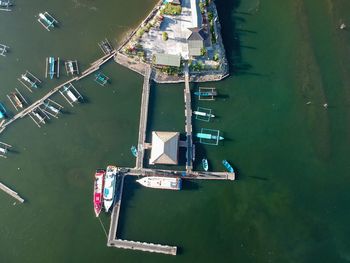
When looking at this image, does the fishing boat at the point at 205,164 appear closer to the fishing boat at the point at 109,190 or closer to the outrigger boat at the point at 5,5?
the fishing boat at the point at 109,190

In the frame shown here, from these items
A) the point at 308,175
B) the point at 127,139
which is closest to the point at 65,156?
the point at 127,139

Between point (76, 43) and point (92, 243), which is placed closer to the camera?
point (92, 243)

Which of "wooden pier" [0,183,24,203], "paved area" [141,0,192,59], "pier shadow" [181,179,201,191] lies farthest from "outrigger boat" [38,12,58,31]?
"pier shadow" [181,179,201,191]

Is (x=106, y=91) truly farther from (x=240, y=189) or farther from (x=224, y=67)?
(x=240, y=189)

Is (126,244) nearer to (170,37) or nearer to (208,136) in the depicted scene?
(208,136)

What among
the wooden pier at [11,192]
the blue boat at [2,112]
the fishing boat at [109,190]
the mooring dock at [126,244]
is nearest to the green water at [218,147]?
the wooden pier at [11,192]

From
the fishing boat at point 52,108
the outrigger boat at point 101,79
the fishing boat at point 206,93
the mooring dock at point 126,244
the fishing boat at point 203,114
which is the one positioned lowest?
the mooring dock at point 126,244

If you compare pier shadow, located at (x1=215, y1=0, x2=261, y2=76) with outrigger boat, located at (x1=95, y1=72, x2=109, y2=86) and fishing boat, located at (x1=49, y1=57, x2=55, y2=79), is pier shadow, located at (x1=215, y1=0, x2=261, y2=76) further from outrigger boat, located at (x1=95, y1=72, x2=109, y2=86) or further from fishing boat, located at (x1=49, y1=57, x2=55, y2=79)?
fishing boat, located at (x1=49, y1=57, x2=55, y2=79)
